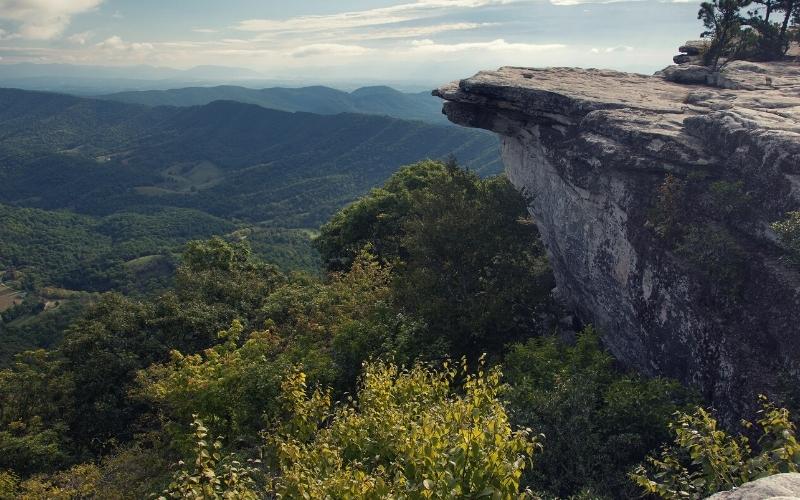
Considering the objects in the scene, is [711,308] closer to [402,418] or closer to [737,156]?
[737,156]

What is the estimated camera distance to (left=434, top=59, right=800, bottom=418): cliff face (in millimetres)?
13602

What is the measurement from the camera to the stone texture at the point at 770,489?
5.36 meters

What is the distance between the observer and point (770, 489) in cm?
546

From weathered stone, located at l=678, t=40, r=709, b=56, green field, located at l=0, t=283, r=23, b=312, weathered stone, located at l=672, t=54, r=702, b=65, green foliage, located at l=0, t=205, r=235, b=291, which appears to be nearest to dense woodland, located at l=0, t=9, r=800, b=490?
weathered stone, located at l=672, t=54, r=702, b=65

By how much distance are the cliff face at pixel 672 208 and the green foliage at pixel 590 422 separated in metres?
1.93

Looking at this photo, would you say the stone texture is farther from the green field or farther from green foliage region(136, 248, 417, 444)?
the green field

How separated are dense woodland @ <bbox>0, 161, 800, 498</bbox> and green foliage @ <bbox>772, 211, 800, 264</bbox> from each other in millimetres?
4488

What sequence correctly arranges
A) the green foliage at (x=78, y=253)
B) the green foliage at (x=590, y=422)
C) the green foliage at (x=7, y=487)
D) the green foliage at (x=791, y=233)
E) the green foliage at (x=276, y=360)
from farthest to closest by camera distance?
1. the green foliage at (x=78, y=253)
2. the green foliage at (x=7, y=487)
3. the green foliage at (x=276, y=360)
4. the green foliage at (x=791, y=233)
5. the green foliage at (x=590, y=422)

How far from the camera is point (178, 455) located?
18688 mm

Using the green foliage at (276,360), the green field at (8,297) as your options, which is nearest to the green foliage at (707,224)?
the green foliage at (276,360)

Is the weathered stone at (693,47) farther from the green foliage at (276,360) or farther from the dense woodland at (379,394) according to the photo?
the green foliage at (276,360)

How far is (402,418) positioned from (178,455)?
1291 cm

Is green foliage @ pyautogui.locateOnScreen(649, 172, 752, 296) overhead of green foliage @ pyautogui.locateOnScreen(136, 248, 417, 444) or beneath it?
overhead

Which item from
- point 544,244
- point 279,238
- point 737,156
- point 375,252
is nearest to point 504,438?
point 737,156
